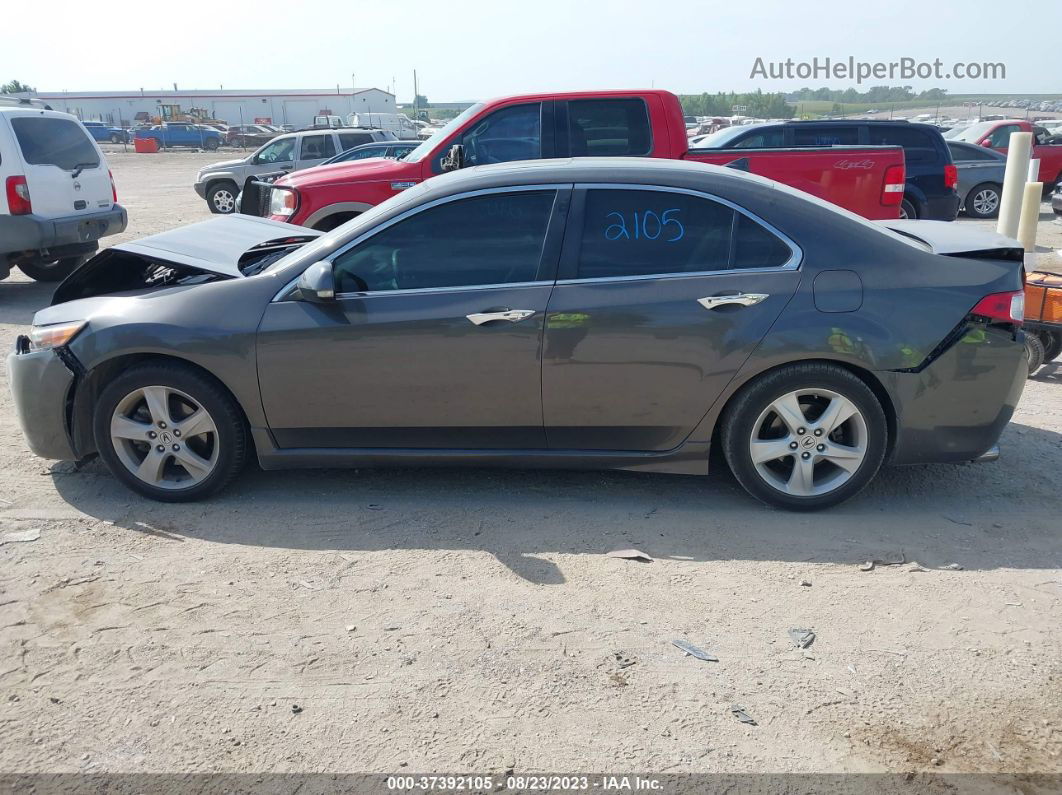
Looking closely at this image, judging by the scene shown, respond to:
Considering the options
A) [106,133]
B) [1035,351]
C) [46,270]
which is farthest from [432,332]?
[106,133]

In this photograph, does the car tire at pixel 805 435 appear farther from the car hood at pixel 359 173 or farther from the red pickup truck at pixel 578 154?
the car hood at pixel 359 173

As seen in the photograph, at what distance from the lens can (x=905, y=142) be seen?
1359 cm

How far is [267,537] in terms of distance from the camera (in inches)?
174

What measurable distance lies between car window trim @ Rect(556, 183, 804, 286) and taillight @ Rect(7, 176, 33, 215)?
309 inches

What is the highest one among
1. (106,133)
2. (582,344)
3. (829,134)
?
(106,133)

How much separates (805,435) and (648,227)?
1243 millimetres

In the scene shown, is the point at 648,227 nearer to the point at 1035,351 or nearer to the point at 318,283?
the point at 318,283

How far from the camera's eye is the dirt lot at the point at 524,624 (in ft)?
9.78

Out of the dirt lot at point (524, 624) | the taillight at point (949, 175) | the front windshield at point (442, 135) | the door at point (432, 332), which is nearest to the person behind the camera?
the dirt lot at point (524, 624)

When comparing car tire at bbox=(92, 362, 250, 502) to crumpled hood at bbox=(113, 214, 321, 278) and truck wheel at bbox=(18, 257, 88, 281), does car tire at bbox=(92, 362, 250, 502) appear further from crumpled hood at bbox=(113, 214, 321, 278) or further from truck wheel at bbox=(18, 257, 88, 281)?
truck wheel at bbox=(18, 257, 88, 281)

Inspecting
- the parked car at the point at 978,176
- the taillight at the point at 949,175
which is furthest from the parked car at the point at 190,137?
the taillight at the point at 949,175

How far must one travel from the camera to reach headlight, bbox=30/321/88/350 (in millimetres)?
4734

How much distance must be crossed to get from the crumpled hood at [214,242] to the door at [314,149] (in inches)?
605

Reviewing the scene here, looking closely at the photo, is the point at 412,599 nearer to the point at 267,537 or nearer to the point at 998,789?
the point at 267,537
